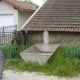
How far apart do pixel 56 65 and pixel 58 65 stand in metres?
0.12

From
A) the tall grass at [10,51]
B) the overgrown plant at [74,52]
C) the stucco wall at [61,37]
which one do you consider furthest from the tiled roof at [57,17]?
the overgrown plant at [74,52]

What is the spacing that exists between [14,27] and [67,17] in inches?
291

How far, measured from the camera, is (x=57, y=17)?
1535cm

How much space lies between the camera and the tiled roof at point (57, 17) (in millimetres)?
14281

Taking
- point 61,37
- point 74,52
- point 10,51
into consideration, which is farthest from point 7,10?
point 74,52

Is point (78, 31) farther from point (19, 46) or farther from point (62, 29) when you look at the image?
point (19, 46)

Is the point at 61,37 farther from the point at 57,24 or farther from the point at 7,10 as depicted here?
the point at 7,10

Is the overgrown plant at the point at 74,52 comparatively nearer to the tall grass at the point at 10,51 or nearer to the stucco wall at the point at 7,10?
the tall grass at the point at 10,51

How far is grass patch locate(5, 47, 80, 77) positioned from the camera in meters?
10.1

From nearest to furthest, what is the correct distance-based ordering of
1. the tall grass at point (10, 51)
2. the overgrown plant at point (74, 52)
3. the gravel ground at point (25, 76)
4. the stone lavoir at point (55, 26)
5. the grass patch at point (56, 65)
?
1. the gravel ground at point (25, 76)
2. the grass patch at point (56, 65)
3. the overgrown plant at point (74, 52)
4. the tall grass at point (10, 51)
5. the stone lavoir at point (55, 26)

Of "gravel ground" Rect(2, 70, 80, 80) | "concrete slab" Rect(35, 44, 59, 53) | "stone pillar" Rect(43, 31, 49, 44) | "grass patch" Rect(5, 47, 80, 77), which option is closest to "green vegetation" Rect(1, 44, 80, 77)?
"grass patch" Rect(5, 47, 80, 77)

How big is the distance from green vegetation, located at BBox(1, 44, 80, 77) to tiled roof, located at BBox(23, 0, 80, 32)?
240 cm

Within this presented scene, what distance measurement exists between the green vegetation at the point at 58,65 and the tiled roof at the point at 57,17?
94.4 inches

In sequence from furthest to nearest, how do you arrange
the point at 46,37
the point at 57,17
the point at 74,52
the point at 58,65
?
the point at 57,17
the point at 46,37
the point at 74,52
the point at 58,65
